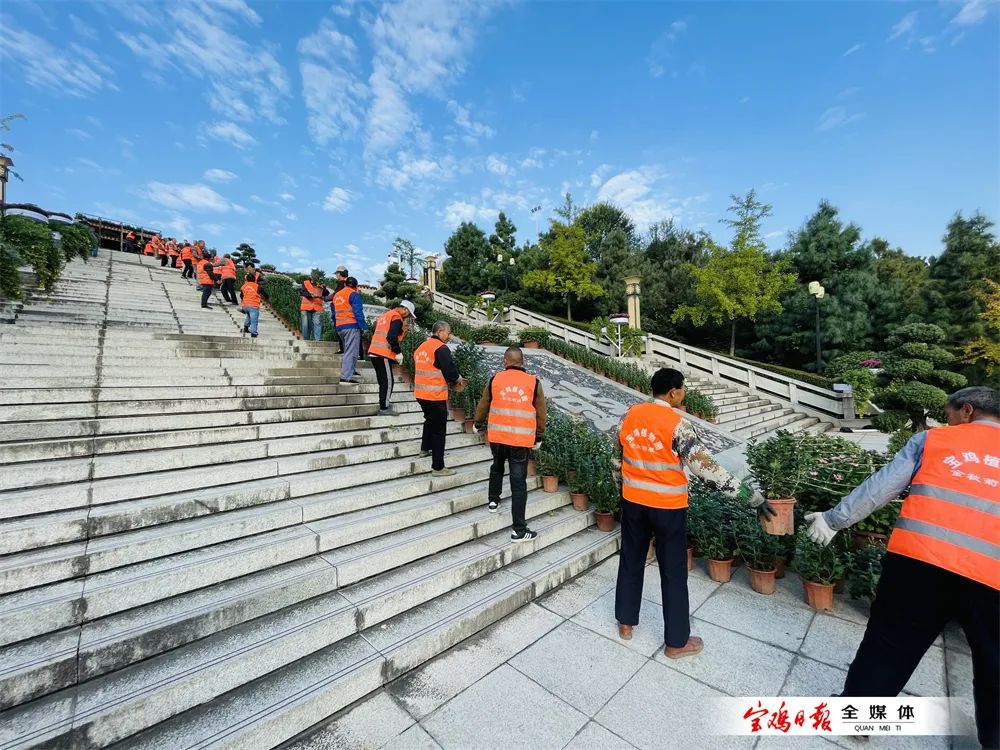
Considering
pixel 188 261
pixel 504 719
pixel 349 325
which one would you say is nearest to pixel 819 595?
pixel 504 719

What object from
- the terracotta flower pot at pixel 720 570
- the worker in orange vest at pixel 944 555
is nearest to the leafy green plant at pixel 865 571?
the terracotta flower pot at pixel 720 570

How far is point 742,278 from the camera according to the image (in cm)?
1734

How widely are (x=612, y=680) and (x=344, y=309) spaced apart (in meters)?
5.85

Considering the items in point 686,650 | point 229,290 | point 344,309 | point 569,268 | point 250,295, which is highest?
point 569,268

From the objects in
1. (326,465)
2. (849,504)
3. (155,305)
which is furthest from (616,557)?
(155,305)

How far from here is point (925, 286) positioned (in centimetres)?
1856

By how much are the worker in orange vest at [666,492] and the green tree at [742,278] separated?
689 inches

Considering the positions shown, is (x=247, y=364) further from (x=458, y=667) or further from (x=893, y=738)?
(x=893, y=738)

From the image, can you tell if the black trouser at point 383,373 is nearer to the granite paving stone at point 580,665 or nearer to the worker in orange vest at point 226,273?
the granite paving stone at point 580,665

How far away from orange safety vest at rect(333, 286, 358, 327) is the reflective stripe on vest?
246cm

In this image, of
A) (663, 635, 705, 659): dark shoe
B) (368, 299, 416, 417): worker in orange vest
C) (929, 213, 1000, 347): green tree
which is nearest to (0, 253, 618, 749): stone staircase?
(368, 299, 416, 417): worker in orange vest

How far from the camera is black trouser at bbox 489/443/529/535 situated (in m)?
3.69

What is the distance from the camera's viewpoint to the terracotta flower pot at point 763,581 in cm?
339

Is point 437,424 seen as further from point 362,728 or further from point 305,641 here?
point 362,728
